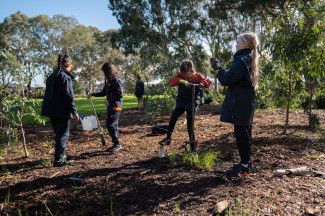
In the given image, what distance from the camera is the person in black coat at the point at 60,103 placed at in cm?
671

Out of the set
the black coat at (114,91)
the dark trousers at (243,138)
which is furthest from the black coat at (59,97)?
the dark trousers at (243,138)

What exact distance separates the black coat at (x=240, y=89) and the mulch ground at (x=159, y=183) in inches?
Result: 34.6

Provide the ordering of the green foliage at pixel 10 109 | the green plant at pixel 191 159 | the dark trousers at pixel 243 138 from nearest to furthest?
1. the dark trousers at pixel 243 138
2. the green plant at pixel 191 159
3. the green foliage at pixel 10 109

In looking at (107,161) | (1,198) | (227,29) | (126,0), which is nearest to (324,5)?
(107,161)

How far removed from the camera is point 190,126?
702cm

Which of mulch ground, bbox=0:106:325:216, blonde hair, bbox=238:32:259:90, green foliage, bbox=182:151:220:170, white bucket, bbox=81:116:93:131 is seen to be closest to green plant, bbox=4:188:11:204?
mulch ground, bbox=0:106:325:216

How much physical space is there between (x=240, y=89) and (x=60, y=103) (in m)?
3.26

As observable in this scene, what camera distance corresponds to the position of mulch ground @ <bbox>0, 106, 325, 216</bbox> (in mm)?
4391

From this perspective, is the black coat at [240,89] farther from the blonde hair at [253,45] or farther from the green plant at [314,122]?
the green plant at [314,122]

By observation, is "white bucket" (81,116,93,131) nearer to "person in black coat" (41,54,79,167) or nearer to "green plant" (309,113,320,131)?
"person in black coat" (41,54,79,167)

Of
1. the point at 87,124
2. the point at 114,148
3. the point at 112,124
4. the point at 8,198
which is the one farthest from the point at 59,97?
the point at 87,124

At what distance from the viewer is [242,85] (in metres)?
5.27

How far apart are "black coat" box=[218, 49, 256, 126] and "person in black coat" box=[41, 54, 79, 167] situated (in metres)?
2.84

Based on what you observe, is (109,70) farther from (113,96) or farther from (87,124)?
(87,124)
